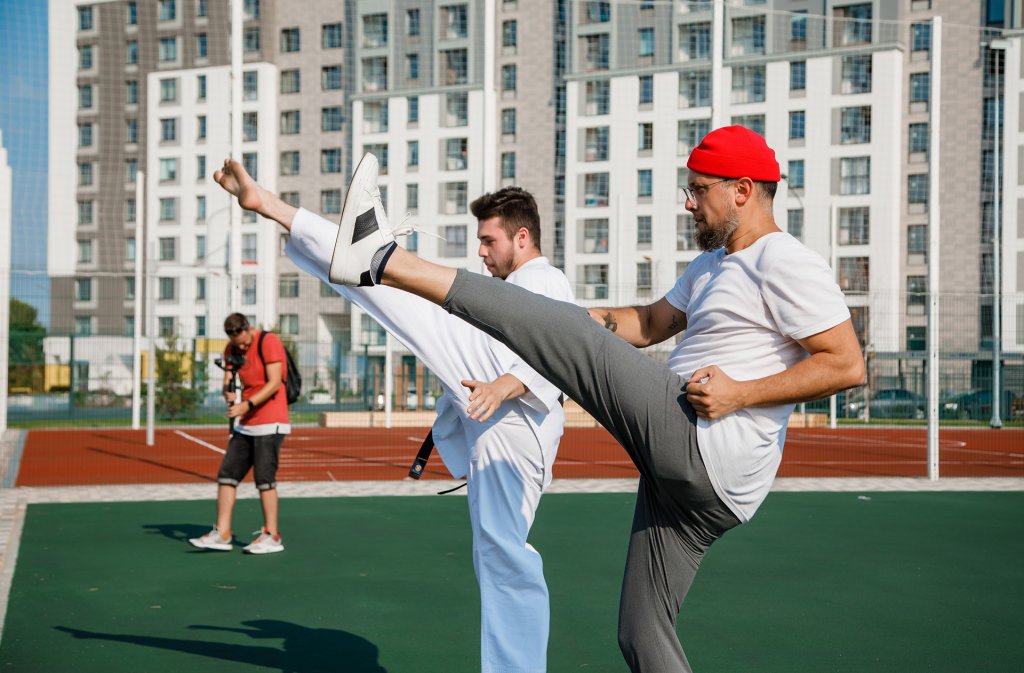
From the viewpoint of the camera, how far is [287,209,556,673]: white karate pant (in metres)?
3.86

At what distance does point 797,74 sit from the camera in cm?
4338

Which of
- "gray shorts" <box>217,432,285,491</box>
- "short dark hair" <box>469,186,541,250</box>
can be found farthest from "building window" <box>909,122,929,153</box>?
"short dark hair" <box>469,186,541,250</box>

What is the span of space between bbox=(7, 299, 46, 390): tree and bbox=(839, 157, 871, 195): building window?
33.2 metres

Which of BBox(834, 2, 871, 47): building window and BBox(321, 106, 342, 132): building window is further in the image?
BBox(321, 106, 342, 132): building window

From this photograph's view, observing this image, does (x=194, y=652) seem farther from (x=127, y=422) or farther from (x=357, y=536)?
(x=127, y=422)

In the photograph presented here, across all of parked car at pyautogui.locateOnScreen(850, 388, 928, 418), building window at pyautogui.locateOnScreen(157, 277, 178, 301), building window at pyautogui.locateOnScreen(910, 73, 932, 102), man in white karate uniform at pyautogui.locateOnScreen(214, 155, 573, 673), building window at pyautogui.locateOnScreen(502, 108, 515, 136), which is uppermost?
building window at pyautogui.locateOnScreen(910, 73, 932, 102)

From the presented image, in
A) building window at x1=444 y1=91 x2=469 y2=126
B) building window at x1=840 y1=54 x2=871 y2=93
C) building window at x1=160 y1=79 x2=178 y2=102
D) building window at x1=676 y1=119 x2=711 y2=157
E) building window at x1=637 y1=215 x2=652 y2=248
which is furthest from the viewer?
building window at x1=160 y1=79 x2=178 y2=102

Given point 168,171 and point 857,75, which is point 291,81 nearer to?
point 168,171

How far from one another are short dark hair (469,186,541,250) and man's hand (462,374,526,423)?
785 mm

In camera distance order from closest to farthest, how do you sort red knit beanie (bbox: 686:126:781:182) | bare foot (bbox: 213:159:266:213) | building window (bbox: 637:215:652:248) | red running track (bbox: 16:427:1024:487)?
red knit beanie (bbox: 686:126:781:182) < bare foot (bbox: 213:159:266:213) < red running track (bbox: 16:427:1024:487) < building window (bbox: 637:215:652:248)

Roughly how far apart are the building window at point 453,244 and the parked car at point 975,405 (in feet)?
51.2

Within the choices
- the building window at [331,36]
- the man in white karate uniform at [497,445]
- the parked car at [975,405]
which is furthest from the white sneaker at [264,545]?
the building window at [331,36]

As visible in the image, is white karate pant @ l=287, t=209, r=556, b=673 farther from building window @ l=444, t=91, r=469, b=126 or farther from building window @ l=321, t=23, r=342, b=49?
building window @ l=321, t=23, r=342, b=49

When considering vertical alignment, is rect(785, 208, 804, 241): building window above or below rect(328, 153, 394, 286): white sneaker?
above
